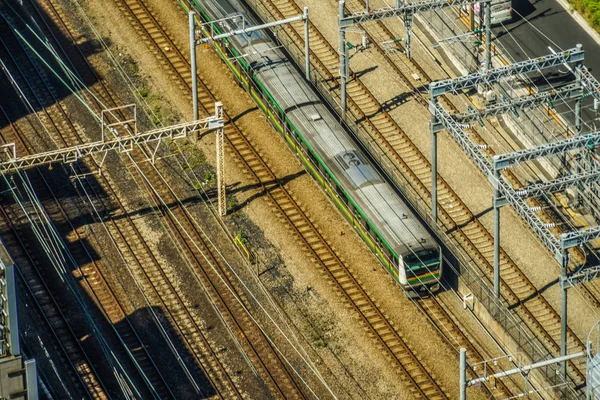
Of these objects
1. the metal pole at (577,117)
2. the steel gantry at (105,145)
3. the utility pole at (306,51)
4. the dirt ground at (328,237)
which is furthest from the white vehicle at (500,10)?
the steel gantry at (105,145)

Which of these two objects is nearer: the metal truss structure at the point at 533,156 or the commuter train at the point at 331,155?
the metal truss structure at the point at 533,156

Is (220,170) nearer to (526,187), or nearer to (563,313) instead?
(526,187)

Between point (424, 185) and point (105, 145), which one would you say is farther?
point (424, 185)

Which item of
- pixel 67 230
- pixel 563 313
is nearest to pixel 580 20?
pixel 563 313

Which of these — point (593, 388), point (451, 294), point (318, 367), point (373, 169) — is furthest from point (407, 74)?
point (593, 388)

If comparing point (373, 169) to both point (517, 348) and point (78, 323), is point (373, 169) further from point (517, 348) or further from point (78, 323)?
point (78, 323)

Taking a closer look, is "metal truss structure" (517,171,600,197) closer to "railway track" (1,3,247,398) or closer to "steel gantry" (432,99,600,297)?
"steel gantry" (432,99,600,297)

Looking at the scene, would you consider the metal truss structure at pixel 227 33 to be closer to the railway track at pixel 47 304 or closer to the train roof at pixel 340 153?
the train roof at pixel 340 153
